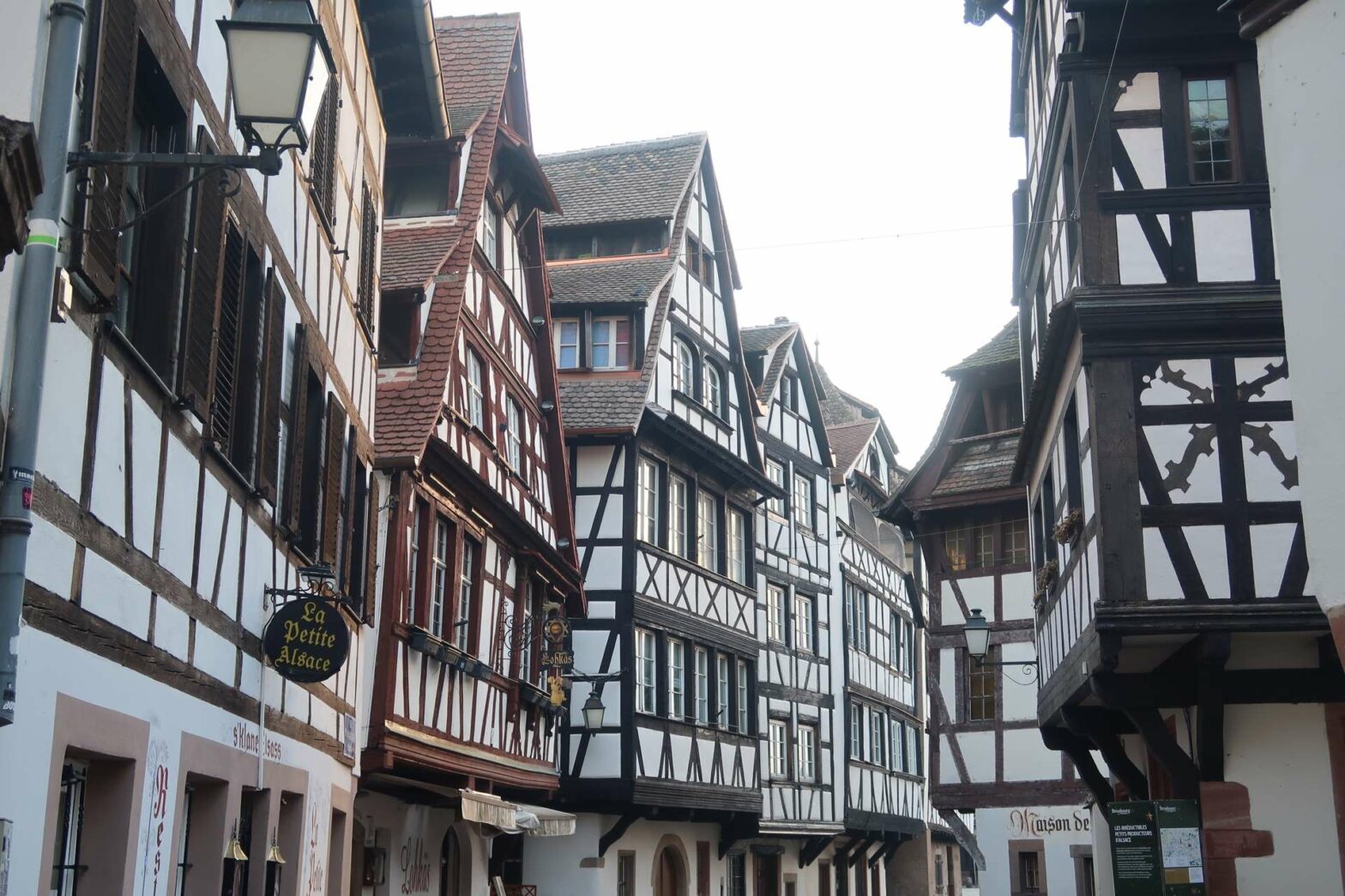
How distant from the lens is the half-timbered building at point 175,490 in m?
6.14

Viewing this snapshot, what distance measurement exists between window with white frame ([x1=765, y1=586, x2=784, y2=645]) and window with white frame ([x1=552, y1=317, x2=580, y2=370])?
298 inches

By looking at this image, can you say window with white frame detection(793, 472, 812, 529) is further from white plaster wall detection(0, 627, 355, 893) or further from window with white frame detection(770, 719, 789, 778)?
white plaster wall detection(0, 627, 355, 893)

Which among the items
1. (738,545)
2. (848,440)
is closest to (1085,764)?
(738,545)

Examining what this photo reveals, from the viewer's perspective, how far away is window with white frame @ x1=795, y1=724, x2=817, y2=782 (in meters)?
33.1

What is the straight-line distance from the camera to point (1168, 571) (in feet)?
40.6

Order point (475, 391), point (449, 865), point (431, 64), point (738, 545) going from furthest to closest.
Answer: point (738, 545) < point (449, 865) < point (475, 391) < point (431, 64)

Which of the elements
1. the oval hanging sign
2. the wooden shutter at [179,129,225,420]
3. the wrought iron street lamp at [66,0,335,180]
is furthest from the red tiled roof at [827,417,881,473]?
the wrought iron street lamp at [66,0,335,180]

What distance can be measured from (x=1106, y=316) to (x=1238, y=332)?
1.03 meters

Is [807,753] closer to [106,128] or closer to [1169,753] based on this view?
[1169,753]

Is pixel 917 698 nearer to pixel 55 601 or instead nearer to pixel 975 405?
pixel 975 405

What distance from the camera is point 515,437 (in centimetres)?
2053

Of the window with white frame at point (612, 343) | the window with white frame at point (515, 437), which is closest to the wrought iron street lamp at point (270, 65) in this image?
the window with white frame at point (515, 437)

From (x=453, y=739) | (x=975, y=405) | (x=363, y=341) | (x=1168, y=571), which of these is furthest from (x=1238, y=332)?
(x=975, y=405)

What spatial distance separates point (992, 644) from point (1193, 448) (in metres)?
13.0
